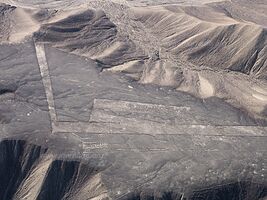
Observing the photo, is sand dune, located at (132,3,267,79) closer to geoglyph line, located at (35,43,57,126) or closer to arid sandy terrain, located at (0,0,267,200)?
arid sandy terrain, located at (0,0,267,200)

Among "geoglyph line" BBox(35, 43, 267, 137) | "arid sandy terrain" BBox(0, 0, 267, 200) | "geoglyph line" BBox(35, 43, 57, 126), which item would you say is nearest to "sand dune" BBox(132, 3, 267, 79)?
"arid sandy terrain" BBox(0, 0, 267, 200)

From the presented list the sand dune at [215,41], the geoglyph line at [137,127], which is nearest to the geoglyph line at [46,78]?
the geoglyph line at [137,127]

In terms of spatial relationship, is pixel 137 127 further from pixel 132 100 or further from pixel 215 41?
pixel 215 41

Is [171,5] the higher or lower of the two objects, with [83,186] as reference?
higher

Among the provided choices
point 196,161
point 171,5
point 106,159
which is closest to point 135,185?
point 106,159

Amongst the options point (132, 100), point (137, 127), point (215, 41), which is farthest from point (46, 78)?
point (215, 41)

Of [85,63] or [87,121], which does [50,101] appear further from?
[85,63]

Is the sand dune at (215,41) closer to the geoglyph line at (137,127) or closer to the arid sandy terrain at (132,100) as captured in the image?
the arid sandy terrain at (132,100)

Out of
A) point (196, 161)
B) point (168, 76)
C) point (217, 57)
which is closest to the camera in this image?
point (196, 161)
